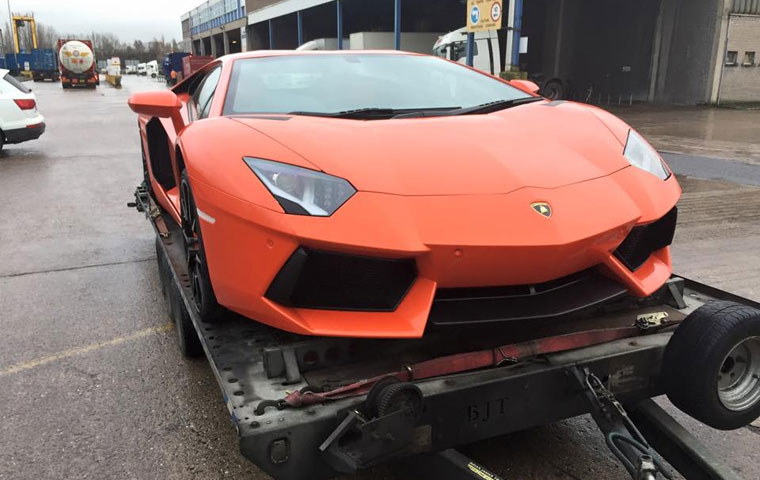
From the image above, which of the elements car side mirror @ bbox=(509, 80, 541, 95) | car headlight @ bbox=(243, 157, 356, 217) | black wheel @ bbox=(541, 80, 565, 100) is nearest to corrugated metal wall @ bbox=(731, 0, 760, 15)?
black wheel @ bbox=(541, 80, 565, 100)

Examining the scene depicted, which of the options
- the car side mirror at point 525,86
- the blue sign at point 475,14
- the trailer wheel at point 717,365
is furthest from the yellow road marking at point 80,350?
the blue sign at point 475,14

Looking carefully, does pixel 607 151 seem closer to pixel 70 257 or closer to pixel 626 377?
pixel 626 377

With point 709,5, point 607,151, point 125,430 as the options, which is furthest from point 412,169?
point 709,5

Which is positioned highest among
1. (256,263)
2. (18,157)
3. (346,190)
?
(346,190)

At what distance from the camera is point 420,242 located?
75.8 inches

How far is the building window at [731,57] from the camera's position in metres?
22.9

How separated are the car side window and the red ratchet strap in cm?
167

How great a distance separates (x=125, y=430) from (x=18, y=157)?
10903mm

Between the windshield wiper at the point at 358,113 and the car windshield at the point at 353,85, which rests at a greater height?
the car windshield at the point at 353,85

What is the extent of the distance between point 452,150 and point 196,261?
123cm

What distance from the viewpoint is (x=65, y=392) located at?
3.01 meters

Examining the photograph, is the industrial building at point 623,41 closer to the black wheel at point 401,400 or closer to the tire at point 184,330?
the tire at point 184,330

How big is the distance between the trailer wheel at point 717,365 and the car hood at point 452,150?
2.13 ft

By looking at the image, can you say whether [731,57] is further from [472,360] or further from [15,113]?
[472,360]
